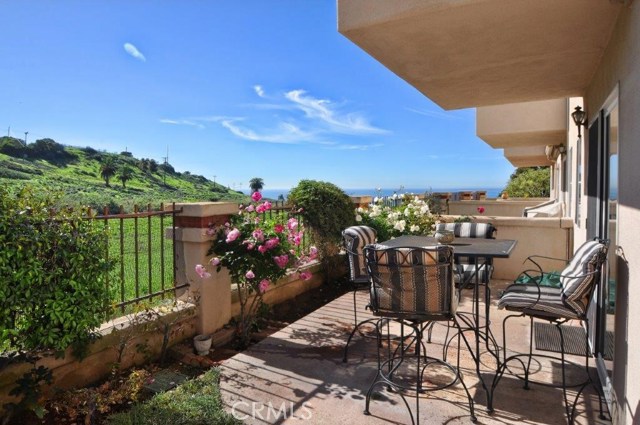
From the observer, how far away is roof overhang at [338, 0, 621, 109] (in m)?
2.77

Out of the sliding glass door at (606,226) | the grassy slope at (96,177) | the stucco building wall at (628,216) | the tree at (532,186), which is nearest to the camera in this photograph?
the stucco building wall at (628,216)

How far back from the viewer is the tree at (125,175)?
2570 inches

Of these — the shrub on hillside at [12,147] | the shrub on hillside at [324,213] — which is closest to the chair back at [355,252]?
the shrub on hillside at [324,213]

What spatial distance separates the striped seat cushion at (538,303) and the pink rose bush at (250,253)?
2155 millimetres

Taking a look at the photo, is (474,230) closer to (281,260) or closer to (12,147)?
(281,260)

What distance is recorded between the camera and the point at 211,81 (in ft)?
111

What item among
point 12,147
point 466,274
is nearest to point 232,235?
point 466,274

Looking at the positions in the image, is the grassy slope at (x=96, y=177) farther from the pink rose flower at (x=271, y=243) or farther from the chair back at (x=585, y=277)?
the chair back at (x=585, y=277)

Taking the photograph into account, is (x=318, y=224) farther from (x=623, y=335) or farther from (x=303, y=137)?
(x=303, y=137)

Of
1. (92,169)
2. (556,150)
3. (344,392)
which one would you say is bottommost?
(344,392)

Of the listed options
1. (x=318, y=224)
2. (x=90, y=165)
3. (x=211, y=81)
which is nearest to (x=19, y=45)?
(x=211, y=81)

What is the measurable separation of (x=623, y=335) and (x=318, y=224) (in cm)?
442

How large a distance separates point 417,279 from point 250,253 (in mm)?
2053

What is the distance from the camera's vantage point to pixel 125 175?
216 feet
